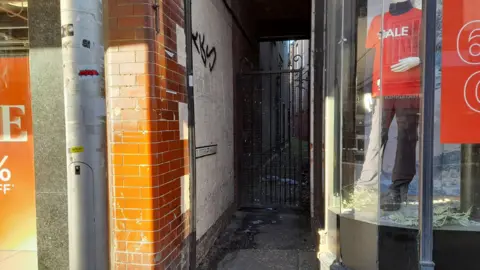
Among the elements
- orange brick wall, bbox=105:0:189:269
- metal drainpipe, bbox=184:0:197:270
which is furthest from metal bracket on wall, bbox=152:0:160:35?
metal drainpipe, bbox=184:0:197:270

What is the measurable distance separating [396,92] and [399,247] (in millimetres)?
1257

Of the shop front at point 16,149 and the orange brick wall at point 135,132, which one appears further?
the shop front at point 16,149

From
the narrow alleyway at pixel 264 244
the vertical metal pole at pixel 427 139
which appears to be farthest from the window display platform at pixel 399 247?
the narrow alleyway at pixel 264 244

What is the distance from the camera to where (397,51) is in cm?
285

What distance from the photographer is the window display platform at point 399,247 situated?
8.41 feet

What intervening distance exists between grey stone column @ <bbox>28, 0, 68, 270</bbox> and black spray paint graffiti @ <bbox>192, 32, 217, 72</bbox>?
58.1 inches

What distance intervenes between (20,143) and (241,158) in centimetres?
392

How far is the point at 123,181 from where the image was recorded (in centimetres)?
262

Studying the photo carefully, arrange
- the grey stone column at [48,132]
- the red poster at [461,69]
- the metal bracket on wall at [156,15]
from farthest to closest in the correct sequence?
1. the grey stone column at [48,132]
2. the metal bracket on wall at [156,15]
3. the red poster at [461,69]

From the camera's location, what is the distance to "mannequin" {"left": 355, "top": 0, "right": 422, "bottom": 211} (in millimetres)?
2711

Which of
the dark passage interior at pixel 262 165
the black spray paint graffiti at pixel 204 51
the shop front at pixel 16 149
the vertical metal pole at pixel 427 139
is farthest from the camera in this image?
the dark passage interior at pixel 262 165

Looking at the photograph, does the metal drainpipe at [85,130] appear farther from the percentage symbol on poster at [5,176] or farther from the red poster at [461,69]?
the red poster at [461,69]

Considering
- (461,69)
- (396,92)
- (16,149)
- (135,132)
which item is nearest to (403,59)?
(396,92)

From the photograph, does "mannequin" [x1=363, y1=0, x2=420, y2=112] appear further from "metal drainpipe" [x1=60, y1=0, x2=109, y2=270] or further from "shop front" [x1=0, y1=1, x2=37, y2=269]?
"shop front" [x1=0, y1=1, x2=37, y2=269]
